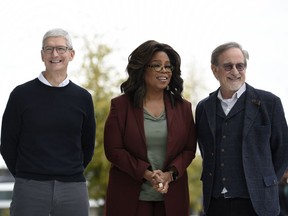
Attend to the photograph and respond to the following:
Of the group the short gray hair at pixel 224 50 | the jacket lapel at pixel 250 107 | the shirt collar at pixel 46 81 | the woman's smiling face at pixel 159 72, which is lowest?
the jacket lapel at pixel 250 107

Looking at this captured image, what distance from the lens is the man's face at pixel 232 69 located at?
13.5ft

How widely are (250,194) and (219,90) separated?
2.68ft

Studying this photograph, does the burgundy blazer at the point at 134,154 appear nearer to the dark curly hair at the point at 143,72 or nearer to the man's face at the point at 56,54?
the dark curly hair at the point at 143,72

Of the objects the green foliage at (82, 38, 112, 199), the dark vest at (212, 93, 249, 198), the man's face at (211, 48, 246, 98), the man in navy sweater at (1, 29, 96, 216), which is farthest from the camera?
the green foliage at (82, 38, 112, 199)

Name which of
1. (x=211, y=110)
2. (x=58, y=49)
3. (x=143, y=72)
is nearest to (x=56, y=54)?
(x=58, y=49)

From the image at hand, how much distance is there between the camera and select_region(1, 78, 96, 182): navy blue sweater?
12.8 feet

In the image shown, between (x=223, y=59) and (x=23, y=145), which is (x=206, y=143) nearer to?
(x=223, y=59)

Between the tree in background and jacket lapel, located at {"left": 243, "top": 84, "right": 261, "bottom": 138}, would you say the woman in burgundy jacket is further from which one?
the tree in background

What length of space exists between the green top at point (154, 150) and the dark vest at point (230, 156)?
0.39 meters

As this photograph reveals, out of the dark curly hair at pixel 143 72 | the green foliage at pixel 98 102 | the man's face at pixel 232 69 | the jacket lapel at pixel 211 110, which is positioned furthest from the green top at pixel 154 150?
the green foliage at pixel 98 102

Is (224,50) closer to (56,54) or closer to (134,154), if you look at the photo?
(134,154)

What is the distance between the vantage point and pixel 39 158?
3904 mm

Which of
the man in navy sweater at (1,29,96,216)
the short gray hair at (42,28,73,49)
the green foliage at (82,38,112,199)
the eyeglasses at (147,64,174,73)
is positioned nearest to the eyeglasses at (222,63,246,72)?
the eyeglasses at (147,64,174,73)

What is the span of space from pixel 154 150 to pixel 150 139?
90 millimetres
